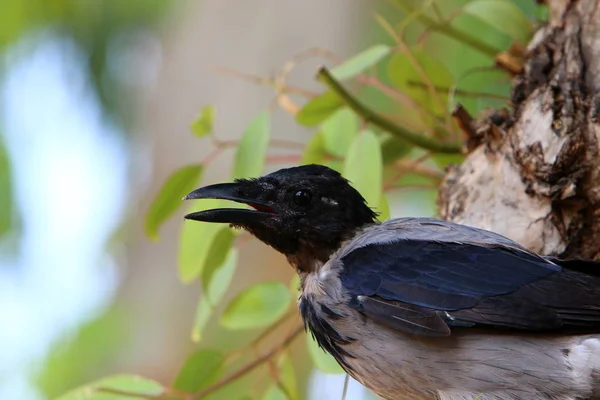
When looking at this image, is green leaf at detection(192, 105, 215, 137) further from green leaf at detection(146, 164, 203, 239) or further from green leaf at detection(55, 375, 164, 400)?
green leaf at detection(55, 375, 164, 400)

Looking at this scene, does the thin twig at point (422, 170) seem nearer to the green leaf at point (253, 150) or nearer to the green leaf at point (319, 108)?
the green leaf at point (319, 108)

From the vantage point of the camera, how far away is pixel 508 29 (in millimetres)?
3420

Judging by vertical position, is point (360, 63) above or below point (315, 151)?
above

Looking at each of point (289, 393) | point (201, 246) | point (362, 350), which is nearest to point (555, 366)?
point (362, 350)

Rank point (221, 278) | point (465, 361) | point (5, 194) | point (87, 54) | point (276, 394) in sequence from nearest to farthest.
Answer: point (465, 361)
point (276, 394)
point (221, 278)
point (5, 194)
point (87, 54)

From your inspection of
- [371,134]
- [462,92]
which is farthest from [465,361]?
[462,92]

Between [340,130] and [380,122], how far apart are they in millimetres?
200

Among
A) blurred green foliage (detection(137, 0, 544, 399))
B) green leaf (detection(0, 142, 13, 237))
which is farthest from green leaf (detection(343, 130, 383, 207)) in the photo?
green leaf (detection(0, 142, 13, 237))

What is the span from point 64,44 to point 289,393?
4.48 meters

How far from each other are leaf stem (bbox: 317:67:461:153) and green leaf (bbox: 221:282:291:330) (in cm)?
79

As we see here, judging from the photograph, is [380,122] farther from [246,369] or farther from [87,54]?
[87,54]

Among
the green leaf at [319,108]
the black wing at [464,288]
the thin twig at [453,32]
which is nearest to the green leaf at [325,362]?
the black wing at [464,288]

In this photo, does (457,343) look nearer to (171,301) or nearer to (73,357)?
(171,301)

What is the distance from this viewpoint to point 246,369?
10.6 feet
